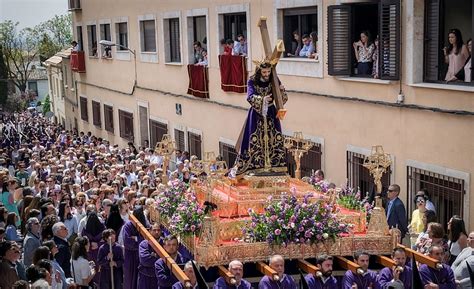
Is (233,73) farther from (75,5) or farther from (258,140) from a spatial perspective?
(75,5)

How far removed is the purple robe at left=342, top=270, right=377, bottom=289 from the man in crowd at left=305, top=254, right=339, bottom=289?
13 centimetres

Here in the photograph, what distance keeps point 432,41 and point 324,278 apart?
230 inches

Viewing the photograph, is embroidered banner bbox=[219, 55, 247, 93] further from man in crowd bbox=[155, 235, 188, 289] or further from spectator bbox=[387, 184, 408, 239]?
man in crowd bbox=[155, 235, 188, 289]

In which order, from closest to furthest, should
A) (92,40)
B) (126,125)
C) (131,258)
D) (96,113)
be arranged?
(131,258) → (126,125) → (92,40) → (96,113)

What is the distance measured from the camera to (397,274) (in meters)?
8.82

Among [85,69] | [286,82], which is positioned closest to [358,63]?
[286,82]

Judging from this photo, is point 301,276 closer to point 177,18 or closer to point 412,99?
point 412,99

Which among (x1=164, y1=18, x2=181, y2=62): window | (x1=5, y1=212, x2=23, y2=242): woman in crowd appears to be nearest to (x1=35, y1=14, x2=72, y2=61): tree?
(x1=164, y1=18, x2=181, y2=62): window

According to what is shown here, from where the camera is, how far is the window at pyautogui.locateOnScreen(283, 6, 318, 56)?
16750 mm

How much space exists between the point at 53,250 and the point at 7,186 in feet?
17.2

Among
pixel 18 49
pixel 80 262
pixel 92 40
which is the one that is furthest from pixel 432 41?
pixel 18 49

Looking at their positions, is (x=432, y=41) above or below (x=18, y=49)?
above

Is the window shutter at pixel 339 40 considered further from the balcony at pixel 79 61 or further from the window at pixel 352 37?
the balcony at pixel 79 61

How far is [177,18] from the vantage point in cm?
2342
